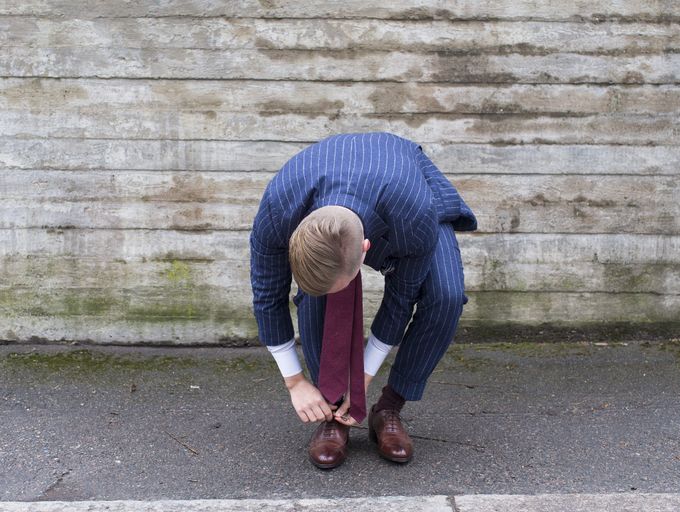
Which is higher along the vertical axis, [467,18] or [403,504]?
[467,18]

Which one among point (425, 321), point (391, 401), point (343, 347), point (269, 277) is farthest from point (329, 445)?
point (269, 277)

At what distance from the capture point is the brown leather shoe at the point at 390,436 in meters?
2.92

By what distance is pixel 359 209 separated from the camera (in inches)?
90.5

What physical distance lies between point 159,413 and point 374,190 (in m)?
1.69

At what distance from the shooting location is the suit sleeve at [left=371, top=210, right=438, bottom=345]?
255cm

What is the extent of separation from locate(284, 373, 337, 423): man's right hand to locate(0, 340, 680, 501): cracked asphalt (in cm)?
25

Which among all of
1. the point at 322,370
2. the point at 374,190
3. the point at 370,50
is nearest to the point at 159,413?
the point at 322,370

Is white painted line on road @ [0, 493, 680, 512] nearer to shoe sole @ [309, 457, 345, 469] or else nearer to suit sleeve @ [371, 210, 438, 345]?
shoe sole @ [309, 457, 345, 469]

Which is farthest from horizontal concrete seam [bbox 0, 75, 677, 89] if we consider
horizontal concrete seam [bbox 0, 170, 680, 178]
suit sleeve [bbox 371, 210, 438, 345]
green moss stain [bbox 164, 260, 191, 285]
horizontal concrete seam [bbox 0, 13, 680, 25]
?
suit sleeve [bbox 371, 210, 438, 345]

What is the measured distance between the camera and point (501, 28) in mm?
4051

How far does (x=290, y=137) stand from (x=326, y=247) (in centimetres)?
207

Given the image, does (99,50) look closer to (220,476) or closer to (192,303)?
(192,303)

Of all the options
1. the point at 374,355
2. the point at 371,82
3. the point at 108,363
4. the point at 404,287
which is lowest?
the point at 108,363

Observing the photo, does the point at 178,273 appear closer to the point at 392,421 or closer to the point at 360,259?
the point at 392,421
